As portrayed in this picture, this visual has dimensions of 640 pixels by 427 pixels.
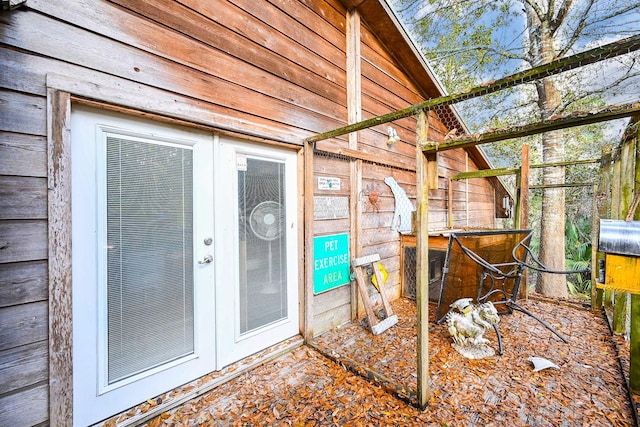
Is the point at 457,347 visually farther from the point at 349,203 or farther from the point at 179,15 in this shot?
the point at 179,15

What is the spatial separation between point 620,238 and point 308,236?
212 centimetres

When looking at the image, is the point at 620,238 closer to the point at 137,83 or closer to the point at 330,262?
the point at 330,262

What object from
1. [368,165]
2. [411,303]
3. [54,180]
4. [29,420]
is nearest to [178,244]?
[54,180]

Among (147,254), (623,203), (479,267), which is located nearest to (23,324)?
(147,254)

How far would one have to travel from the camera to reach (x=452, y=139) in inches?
68.7

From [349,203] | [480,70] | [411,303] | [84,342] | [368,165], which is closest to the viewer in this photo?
[84,342]

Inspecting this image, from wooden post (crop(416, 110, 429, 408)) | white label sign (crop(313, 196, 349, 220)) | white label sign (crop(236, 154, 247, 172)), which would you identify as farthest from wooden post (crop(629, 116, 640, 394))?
white label sign (crop(236, 154, 247, 172))

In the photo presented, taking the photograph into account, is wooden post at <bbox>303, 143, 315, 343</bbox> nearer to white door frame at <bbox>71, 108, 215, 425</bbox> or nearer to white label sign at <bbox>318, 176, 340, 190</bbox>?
white label sign at <bbox>318, 176, 340, 190</bbox>

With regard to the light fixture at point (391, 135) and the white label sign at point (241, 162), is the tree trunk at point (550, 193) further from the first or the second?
the white label sign at point (241, 162)

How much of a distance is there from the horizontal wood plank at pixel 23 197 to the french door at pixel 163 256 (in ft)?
0.47

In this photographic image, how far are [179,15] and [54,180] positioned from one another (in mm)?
1418

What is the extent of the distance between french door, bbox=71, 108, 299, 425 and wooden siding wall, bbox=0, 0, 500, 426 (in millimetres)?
167

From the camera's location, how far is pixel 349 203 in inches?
125

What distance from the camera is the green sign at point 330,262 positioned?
279cm
